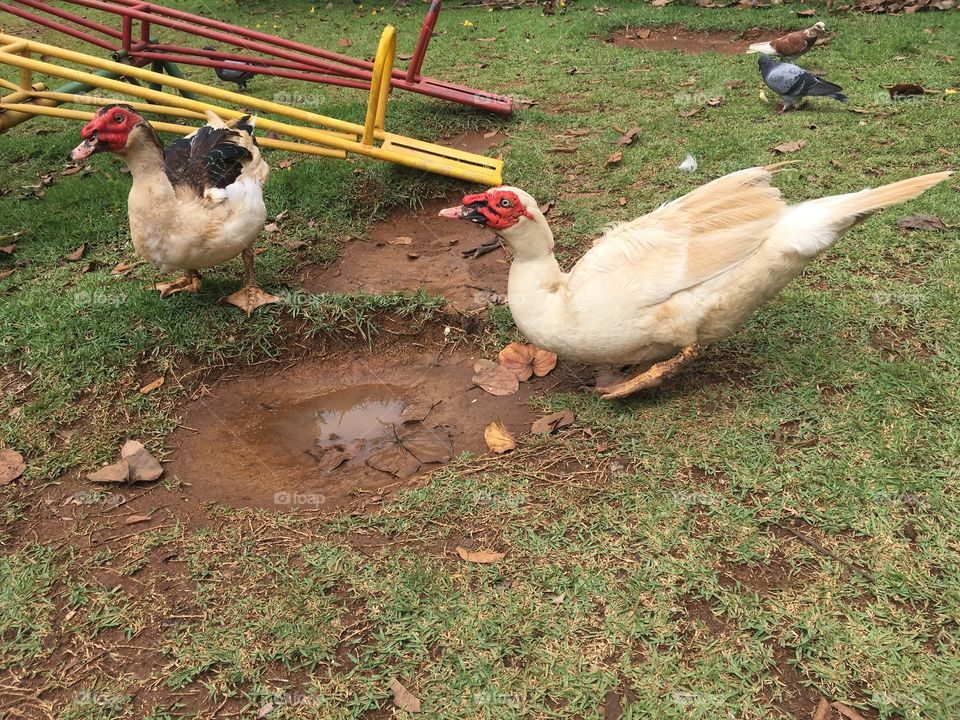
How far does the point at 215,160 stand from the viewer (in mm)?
3602

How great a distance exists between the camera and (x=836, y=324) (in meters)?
3.26

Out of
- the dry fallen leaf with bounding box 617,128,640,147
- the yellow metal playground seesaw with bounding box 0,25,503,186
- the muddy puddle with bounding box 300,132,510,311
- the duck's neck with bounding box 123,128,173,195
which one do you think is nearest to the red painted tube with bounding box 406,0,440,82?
the yellow metal playground seesaw with bounding box 0,25,503,186

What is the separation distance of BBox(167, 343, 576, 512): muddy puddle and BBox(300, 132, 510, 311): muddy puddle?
522 mm

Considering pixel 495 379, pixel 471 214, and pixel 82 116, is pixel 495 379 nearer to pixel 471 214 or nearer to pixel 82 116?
pixel 471 214

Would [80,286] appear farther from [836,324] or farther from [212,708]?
[836,324]

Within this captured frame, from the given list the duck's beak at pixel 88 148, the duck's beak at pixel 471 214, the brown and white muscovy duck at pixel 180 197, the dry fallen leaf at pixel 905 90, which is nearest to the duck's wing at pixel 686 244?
the duck's beak at pixel 471 214

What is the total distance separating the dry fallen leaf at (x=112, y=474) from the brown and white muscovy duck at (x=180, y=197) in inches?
43.0

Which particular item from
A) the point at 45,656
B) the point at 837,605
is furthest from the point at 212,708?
the point at 837,605

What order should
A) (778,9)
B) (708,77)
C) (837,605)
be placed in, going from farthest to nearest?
(778,9) → (708,77) → (837,605)

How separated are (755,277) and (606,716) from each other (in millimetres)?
1720

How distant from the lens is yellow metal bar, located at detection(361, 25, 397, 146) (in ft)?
13.9

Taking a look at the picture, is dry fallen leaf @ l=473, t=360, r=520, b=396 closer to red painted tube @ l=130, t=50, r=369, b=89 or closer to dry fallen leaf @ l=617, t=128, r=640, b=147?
dry fallen leaf @ l=617, t=128, r=640, b=147

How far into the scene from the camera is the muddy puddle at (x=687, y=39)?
25.4 ft

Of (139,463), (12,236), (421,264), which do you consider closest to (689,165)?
(421,264)
